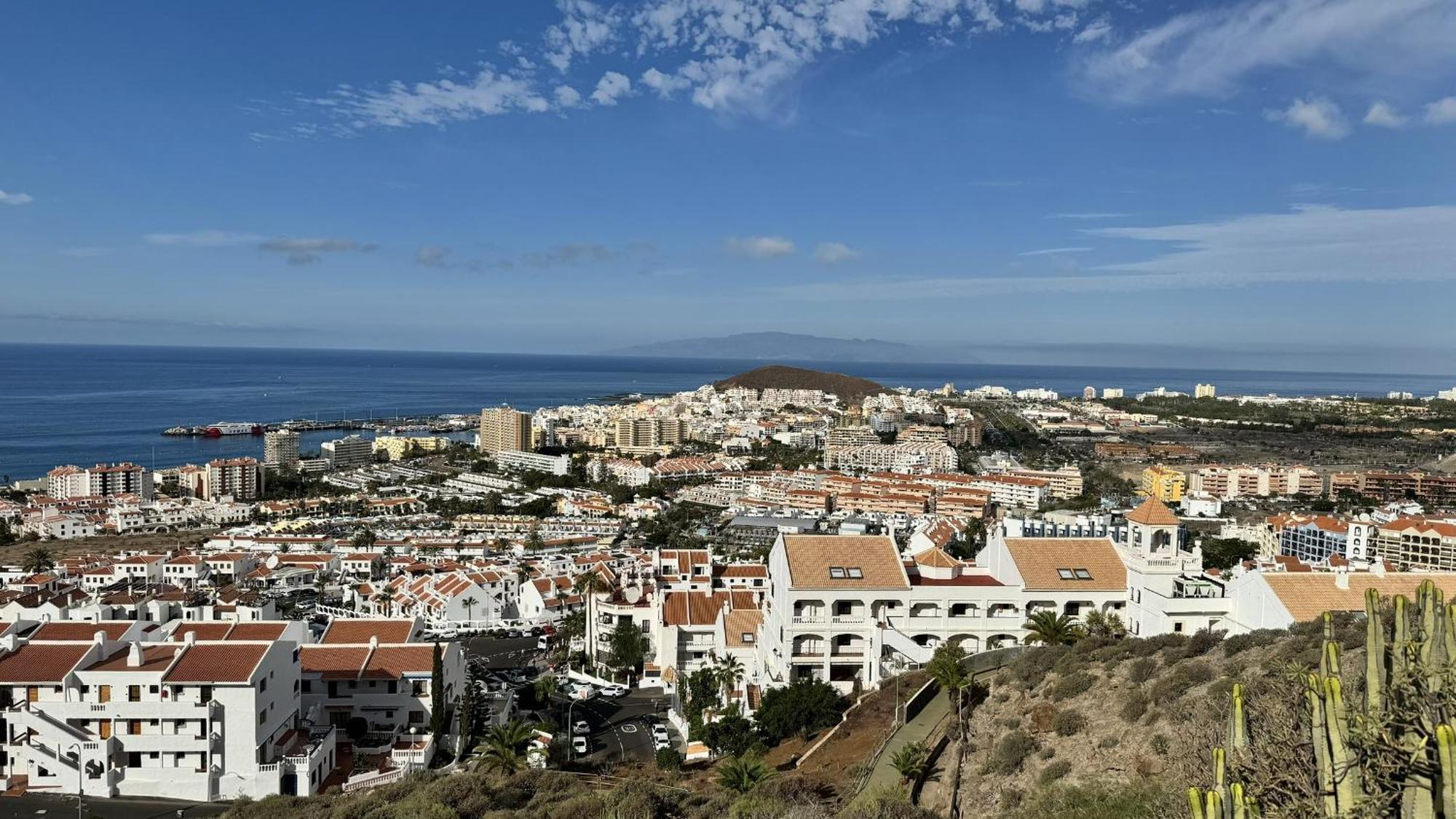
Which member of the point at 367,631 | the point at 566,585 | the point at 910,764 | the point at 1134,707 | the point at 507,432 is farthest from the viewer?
the point at 507,432

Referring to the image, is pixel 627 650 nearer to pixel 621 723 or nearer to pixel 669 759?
pixel 621 723

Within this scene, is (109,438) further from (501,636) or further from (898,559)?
(898,559)

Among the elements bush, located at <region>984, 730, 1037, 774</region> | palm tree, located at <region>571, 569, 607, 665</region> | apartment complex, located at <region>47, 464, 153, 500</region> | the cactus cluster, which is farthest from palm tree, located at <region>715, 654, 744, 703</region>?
apartment complex, located at <region>47, 464, 153, 500</region>

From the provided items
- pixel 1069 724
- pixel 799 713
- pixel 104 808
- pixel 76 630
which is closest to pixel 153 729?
pixel 104 808

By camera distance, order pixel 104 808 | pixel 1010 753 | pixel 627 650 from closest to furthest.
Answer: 1. pixel 1010 753
2. pixel 104 808
3. pixel 627 650

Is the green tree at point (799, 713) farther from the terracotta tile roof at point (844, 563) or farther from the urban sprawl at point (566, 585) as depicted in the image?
the terracotta tile roof at point (844, 563)

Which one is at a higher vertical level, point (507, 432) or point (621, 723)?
point (507, 432)

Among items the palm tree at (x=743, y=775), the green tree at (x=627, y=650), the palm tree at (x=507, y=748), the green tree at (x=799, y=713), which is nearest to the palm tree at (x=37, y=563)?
the green tree at (x=627, y=650)

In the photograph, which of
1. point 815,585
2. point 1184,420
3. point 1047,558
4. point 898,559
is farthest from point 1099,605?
point 1184,420
